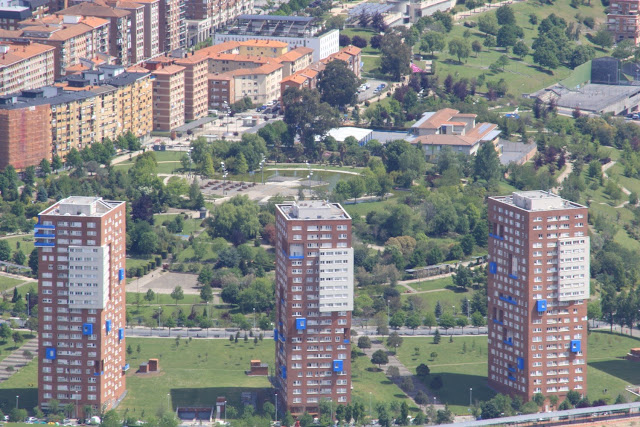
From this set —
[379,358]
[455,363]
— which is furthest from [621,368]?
[379,358]

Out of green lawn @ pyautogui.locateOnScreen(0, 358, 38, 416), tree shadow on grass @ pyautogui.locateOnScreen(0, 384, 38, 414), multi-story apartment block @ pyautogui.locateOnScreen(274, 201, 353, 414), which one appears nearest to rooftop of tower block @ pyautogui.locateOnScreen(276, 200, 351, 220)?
multi-story apartment block @ pyautogui.locateOnScreen(274, 201, 353, 414)

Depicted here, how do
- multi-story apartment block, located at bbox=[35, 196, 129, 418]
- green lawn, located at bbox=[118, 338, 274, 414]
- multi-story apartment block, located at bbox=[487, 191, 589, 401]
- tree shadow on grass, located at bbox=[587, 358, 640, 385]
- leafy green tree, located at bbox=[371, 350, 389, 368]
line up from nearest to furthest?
multi-story apartment block, located at bbox=[35, 196, 129, 418] < multi-story apartment block, located at bbox=[487, 191, 589, 401] < green lawn, located at bbox=[118, 338, 274, 414] < tree shadow on grass, located at bbox=[587, 358, 640, 385] < leafy green tree, located at bbox=[371, 350, 389, 368]

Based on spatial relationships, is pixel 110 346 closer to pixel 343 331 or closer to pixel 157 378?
pixel 157 378

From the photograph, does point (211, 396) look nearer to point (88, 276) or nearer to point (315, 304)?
point (315, 304)

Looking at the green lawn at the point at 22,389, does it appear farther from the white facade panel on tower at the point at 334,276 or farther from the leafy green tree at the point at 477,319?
the leafy green tree at the point at 477,319

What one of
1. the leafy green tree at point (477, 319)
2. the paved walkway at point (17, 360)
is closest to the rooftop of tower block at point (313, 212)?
the leafy green tree at point (477, 319)

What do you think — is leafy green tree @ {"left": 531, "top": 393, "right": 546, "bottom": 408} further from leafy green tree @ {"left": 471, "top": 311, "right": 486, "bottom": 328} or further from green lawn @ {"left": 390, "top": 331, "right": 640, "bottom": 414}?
leafy green tree @ {"left": 471, "top": 311, "right": 486, "bottom": 328}
